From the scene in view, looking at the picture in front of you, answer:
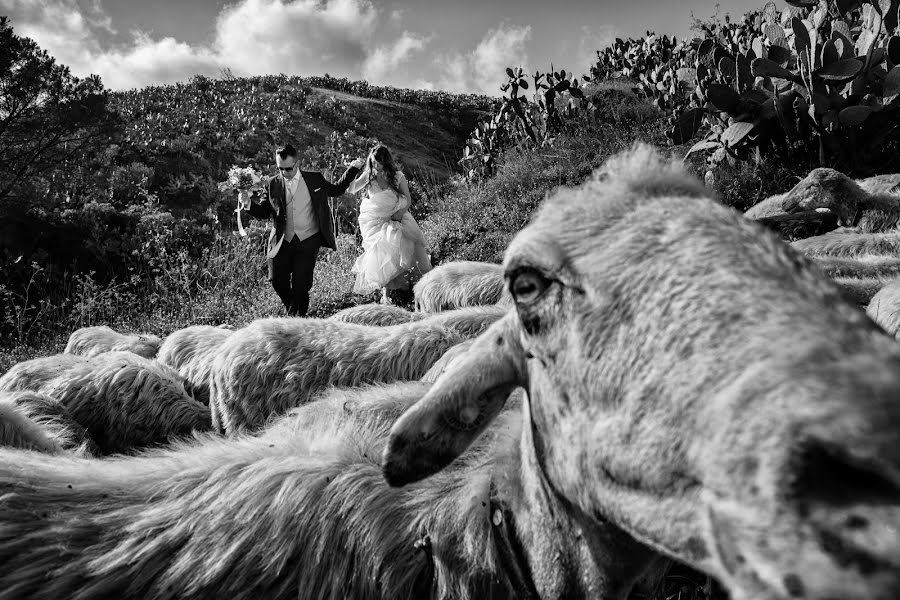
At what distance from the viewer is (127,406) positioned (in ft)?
18.7

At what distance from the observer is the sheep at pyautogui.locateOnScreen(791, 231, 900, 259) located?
6363 millimetres

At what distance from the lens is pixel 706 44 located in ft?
42.2

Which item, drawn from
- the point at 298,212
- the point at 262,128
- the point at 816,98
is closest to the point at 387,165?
the point at 298,212

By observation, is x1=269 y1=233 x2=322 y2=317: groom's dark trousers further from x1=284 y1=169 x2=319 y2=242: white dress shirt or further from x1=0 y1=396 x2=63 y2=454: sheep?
x1=0 y1=396 x2=63 y2=454: sheep

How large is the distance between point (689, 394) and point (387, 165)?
379 inches

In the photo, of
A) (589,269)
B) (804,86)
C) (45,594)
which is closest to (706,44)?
(804,86)

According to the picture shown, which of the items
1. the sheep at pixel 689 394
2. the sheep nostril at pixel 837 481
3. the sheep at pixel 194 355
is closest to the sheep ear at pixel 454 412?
the sheep at pixel 689 394

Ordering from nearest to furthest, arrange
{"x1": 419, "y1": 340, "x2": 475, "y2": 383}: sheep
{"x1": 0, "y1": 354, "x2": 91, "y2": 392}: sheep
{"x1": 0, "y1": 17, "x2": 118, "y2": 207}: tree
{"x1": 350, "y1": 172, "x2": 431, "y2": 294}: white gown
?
1. {"x1": 419, "y1": 340, "x2": 475, "y2": 383}: sheep
2. {"x1": 0, "y1": 354, "x2": 91, "y2": 392}: sheep
3. {"x1": 350, "y1": 172, "x2": 431, "y2": 294}: white gown
4. {"x1": 0, "y1": 17, "x2": 118, "y2": 207}: tree

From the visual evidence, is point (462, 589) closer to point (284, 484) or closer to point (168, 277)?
point (284, 484)

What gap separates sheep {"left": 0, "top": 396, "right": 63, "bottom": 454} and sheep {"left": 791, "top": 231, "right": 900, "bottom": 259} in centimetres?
621

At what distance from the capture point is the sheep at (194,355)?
6.31 metres

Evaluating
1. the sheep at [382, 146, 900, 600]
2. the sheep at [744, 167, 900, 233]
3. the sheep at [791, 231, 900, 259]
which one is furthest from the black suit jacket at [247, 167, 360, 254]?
the sheep at [382, 146, 900, 600]

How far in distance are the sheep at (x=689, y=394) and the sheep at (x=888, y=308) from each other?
2355 mm

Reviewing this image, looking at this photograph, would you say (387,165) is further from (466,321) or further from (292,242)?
(466,321)
